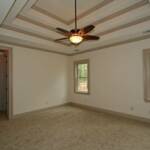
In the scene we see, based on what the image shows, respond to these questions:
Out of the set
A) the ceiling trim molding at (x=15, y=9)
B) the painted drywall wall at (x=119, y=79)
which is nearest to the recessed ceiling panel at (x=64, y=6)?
the ceiling trim molding at (x=15, y=9)

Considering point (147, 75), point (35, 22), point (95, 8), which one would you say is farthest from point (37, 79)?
point (147, 75)

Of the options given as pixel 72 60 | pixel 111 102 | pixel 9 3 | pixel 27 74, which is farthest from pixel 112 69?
pixel 9 3

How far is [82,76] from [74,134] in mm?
Answer: 3176

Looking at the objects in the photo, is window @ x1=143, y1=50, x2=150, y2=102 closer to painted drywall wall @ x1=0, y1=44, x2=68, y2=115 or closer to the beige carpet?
the beige carpet

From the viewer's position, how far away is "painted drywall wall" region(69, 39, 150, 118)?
395 cm

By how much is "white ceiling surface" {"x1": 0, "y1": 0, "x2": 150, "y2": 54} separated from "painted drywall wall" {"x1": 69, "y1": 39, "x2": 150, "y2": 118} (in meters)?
0.56

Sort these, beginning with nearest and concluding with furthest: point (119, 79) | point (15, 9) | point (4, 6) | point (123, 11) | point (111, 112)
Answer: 1. point (4, 6)
2. point (15, 9)
3. point (123, 11)
4. point (119, 79)
5. point (111, 112)

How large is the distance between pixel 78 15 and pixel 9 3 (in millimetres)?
1582

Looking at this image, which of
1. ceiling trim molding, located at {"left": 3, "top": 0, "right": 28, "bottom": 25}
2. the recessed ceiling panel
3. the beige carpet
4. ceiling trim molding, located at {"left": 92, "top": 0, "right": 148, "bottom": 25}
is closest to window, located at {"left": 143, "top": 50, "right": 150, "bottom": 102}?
the beige carpet

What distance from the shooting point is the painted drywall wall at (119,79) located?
3.95 metres

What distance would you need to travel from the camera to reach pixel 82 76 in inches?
233

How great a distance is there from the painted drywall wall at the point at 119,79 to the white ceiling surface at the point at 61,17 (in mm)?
563

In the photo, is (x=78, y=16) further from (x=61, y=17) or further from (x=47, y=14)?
(x=47, y=14)

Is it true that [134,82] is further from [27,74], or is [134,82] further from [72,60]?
[27,74]
